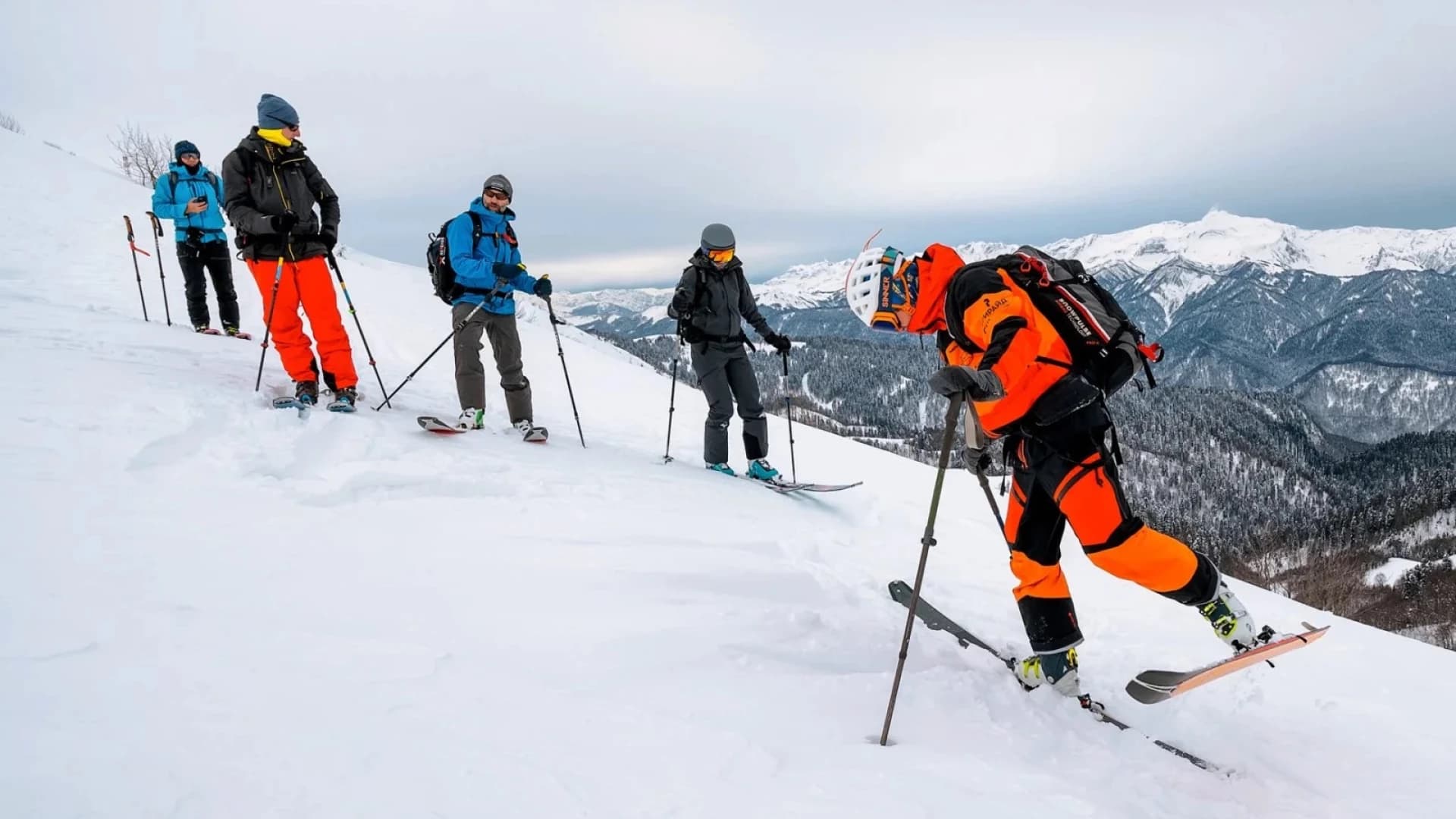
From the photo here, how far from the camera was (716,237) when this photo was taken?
7.99m

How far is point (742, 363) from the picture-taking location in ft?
27.5

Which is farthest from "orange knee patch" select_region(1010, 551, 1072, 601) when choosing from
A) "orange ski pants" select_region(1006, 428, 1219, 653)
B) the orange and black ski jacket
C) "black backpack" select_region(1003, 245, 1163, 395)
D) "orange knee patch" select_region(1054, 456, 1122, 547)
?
"black backpack" select_region(1003, 245, 1163, 395)

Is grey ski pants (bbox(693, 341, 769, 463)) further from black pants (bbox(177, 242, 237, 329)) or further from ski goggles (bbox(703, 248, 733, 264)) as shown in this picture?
black pants (bbox(177, 242, 237, 329))

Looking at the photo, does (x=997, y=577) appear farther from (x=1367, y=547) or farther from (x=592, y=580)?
(x=1367, y=547)

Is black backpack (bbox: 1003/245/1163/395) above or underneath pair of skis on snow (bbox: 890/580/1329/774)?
above

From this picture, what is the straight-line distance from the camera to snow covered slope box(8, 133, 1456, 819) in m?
2.44

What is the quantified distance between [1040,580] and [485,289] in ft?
19.9

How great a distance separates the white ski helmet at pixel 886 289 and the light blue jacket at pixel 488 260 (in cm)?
410

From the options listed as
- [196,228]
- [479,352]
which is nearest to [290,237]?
[479,352]

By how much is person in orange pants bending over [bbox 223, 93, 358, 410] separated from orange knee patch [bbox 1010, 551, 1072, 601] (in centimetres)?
614

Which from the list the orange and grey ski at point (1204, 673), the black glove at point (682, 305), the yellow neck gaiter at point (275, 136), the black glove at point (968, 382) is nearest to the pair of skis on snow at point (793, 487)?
the black glove at point (682, 305)

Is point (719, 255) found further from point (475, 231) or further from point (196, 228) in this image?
point (196, 228)

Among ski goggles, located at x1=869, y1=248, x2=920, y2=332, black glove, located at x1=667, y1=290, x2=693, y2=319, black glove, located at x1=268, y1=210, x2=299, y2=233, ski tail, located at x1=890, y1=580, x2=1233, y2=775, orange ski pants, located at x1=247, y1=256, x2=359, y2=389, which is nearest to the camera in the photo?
ski tail, located at x1=890, y1=580, x2=1233, y2=775

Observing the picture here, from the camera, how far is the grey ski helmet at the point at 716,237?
7.98 metres
